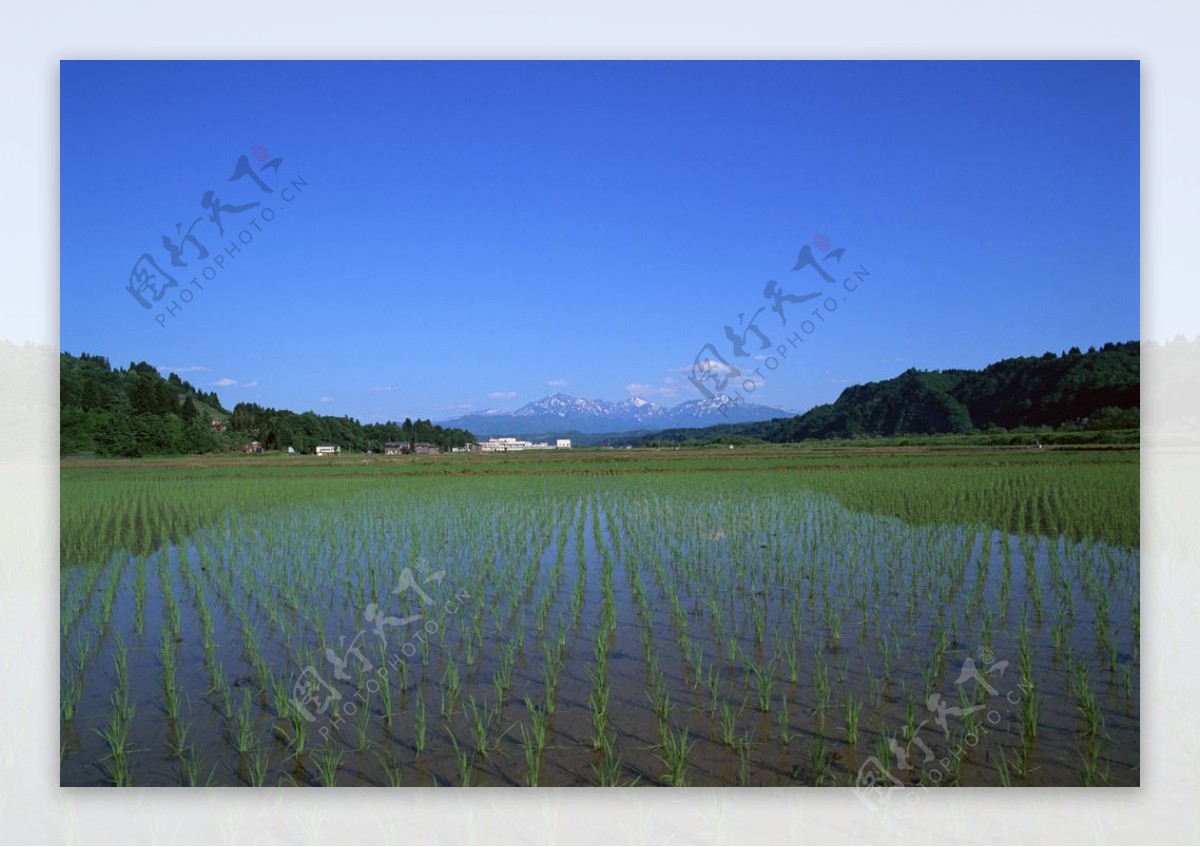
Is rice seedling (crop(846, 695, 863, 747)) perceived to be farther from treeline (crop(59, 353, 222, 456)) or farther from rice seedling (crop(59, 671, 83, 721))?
treeline (crop(59, 353, 222, 456))

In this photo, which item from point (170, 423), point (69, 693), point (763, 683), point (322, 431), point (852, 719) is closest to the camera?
point (852, 719)

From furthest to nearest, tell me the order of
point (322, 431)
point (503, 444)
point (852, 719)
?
1. point (503, 444)
2. point (322, 431)
3. point (852, 719)

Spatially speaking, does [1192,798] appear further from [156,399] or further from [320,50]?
[156,399]

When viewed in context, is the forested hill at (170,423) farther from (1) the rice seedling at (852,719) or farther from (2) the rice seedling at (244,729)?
(1) the rice seedling at (852,719)

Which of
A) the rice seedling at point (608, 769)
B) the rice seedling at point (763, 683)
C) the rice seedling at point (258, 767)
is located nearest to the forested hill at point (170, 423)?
the rice seedling at point (258, 767)

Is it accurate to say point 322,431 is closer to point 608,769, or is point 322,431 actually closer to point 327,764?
point 327,764

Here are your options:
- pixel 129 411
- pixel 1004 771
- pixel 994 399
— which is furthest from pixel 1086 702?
pixel 129 411

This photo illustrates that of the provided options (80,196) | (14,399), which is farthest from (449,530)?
(80,196)
